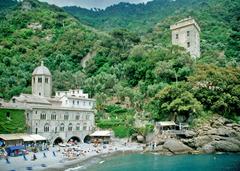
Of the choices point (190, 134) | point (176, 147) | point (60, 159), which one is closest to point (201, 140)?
point (190, 134)

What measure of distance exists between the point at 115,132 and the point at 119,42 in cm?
3790

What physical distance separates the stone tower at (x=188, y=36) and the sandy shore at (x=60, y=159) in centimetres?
3310

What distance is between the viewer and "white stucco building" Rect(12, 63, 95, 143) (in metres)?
57.1

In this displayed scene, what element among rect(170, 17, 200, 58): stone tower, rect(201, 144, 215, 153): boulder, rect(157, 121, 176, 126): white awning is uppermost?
rect(170, 17, 200, 58): stone tower

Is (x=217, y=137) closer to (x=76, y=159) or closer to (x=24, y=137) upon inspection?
(x=76, y=159)

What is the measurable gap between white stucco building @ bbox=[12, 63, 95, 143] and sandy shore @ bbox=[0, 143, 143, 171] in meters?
4.48

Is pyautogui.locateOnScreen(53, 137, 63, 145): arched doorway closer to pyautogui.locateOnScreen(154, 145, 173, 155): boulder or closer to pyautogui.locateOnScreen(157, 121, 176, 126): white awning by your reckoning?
pyautogui.locateOnScreen(154, 145, 173, 155): boulder

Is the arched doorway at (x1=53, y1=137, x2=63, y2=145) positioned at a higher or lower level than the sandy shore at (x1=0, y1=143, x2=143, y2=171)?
higher

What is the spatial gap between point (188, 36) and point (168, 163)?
44806 mm

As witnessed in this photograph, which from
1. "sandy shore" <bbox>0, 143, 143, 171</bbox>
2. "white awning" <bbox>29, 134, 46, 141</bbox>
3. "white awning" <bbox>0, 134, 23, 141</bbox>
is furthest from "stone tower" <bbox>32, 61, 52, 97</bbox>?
"white awning" <bbox>0, 134, 23, 141</bbox>

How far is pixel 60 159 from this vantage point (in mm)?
46656

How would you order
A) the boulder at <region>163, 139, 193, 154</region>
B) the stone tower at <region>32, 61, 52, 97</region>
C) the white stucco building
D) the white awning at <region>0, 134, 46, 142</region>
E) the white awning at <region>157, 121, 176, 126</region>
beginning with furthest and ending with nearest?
the stone tower at <region>32, 61, 52, 97</region> → the white awning at <region>157, 121, 176, 126</region> → the white stucco building → the boulder at <region>163, 139, 193, 154</region> → the white awning at <region>0, 134, 46, 142</region>

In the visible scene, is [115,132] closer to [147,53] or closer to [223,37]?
[147,53]

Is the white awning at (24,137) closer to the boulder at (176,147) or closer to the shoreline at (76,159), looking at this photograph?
the shoreline at (76,159)
